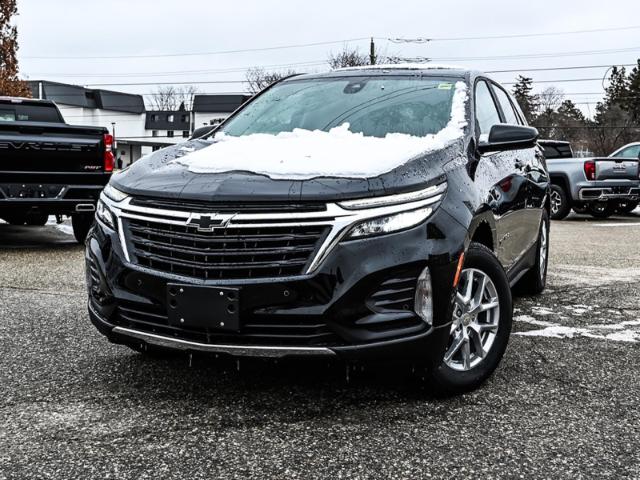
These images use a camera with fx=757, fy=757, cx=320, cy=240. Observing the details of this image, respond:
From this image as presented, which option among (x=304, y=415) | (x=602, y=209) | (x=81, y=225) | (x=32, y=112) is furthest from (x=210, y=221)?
(x=602, y=209)

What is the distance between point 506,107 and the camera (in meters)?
5.44

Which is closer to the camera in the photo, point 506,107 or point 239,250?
point 239,250

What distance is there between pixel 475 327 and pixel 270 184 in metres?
1.20

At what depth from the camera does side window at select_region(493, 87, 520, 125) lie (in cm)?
526

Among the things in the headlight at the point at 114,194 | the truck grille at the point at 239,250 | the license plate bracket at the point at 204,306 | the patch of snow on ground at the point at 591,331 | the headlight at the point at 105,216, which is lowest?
the patch of snow on ground at the point at 591,331

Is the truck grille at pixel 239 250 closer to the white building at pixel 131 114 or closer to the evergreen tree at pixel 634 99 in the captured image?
the evergreen tree at pixel 634 99

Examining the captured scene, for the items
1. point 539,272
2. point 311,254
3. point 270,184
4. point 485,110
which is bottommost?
point 539,272

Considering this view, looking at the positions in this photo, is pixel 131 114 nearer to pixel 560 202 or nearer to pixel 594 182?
pixel 560 202

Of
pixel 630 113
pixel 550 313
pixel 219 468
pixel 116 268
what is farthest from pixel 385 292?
pixel 630 113

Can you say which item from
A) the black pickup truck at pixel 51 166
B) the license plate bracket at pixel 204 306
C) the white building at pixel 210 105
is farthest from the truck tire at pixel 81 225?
the white building at pixel 210 105

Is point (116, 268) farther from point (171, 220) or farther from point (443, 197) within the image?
point (443, 197)

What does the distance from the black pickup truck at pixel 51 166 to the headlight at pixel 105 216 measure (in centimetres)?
474

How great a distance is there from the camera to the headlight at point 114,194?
3.38m

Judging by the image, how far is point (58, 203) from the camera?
8062mm
